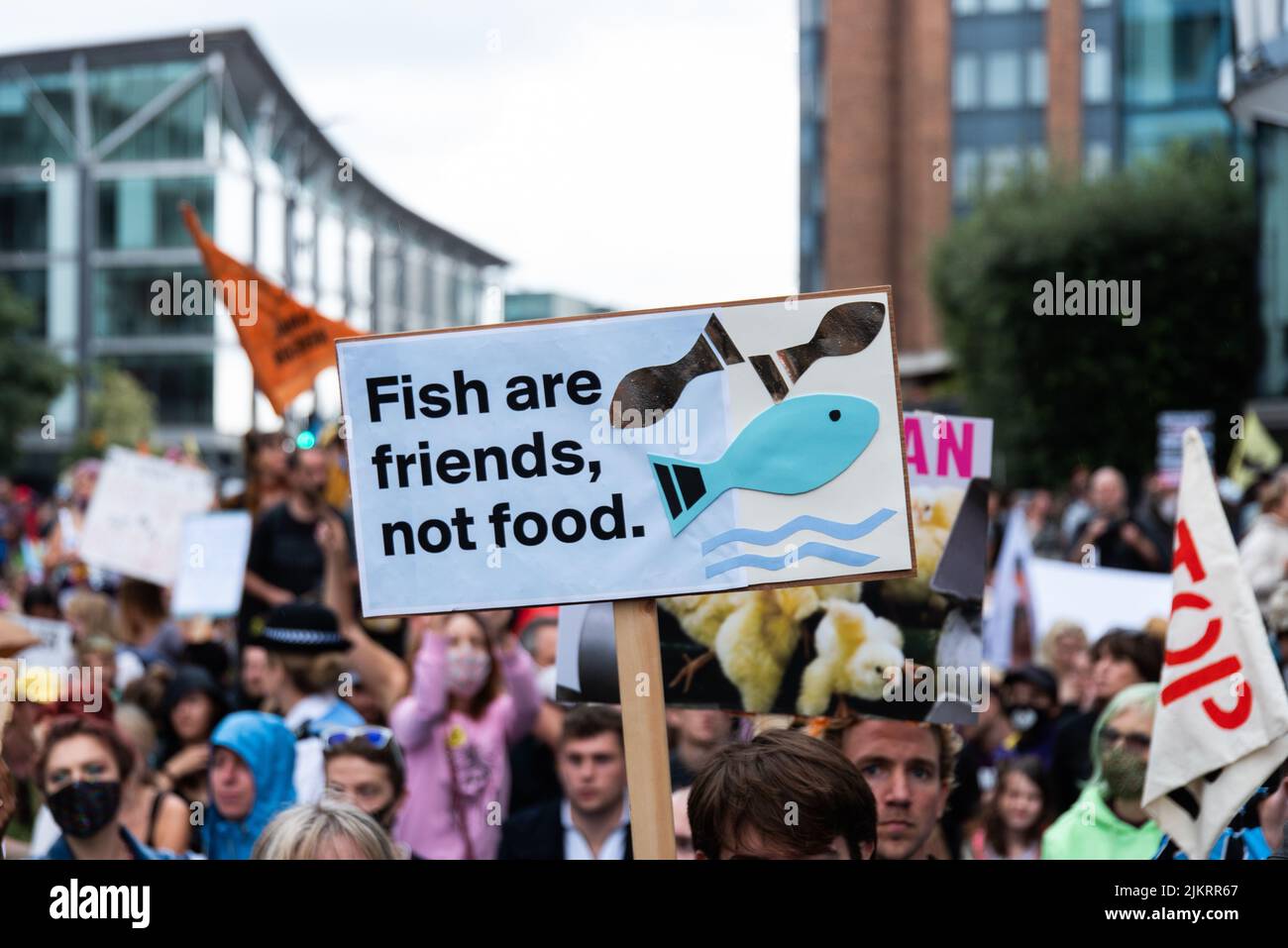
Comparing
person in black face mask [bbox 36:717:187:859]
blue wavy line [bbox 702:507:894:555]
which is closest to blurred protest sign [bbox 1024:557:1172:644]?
person in black face mask [bbox 36:717:187:859]

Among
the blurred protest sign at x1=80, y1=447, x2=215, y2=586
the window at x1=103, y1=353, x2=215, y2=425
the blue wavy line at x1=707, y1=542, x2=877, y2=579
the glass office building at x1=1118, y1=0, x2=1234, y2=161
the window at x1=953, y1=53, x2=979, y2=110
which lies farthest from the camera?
the window at x1=103, y1=353, x2=215, y2=425

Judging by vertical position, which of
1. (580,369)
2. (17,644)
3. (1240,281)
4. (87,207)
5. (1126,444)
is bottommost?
(17,644)

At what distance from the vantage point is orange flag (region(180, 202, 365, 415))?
31.3 feet

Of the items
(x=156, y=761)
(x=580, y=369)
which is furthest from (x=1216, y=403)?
(x=580, y=369)

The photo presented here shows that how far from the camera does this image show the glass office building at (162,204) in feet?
205

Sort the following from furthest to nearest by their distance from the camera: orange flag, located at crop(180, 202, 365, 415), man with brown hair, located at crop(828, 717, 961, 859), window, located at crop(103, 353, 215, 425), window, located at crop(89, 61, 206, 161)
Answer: window, located at crop(103, 353, 215, 425) → window, located at crop(89, 61, 206, 161) → orange flag, located at crop(180, 202, 365, 415) → man with brown hair, located at crop(828, 717, 961, 859)

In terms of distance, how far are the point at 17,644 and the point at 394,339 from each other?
2.38 m

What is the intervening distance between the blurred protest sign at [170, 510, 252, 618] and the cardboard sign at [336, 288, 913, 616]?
613cm

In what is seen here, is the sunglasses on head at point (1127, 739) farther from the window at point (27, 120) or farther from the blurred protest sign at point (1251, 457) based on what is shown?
the window at point (27, 120)

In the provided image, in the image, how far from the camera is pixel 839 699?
13.7 ft

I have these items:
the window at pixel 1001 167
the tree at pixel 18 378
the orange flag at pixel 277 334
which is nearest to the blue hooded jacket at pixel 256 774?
the orange flag at pixel 277 334

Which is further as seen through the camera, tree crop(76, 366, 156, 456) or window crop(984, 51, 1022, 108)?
tree crop(76, 366, 156, 456)

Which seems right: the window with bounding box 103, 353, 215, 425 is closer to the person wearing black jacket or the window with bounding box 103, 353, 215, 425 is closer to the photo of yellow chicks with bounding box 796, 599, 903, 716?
the person wearing black jacket
